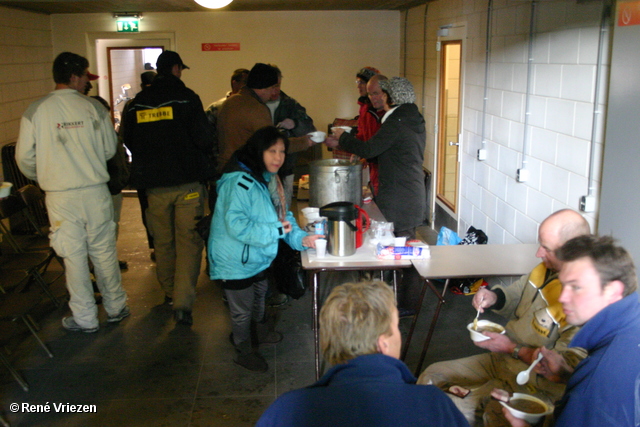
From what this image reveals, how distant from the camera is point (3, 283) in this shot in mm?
3785

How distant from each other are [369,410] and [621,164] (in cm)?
191

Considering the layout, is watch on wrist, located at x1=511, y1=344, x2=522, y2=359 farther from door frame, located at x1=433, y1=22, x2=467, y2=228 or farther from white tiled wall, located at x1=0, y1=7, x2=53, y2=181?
white tiled wall, located at x1=0, y1=7, x2=53, y2=181

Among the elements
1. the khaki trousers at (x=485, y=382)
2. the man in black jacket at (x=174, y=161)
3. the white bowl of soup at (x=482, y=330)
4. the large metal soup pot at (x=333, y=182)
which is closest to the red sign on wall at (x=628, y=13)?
the white bowl of soup at (x=482, y=330)

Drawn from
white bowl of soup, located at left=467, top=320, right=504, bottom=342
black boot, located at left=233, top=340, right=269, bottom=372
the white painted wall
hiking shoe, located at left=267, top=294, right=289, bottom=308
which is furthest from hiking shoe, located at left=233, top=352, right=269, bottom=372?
the white painted wall

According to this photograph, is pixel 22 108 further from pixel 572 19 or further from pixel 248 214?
pixel 572 19

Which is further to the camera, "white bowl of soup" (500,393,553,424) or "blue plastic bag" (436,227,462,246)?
"blue plastic bag" (436,227,462,246)

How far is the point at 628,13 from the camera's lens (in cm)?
257

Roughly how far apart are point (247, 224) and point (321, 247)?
423mm

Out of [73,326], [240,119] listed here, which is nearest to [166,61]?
[240,119]

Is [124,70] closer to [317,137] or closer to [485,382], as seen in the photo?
[317,137]

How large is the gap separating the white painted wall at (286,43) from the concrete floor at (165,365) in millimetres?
4641

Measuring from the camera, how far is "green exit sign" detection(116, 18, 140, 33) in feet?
27.5

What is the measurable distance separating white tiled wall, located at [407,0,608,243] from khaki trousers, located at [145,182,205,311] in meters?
2.19

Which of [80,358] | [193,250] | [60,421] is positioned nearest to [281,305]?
[193,250]
